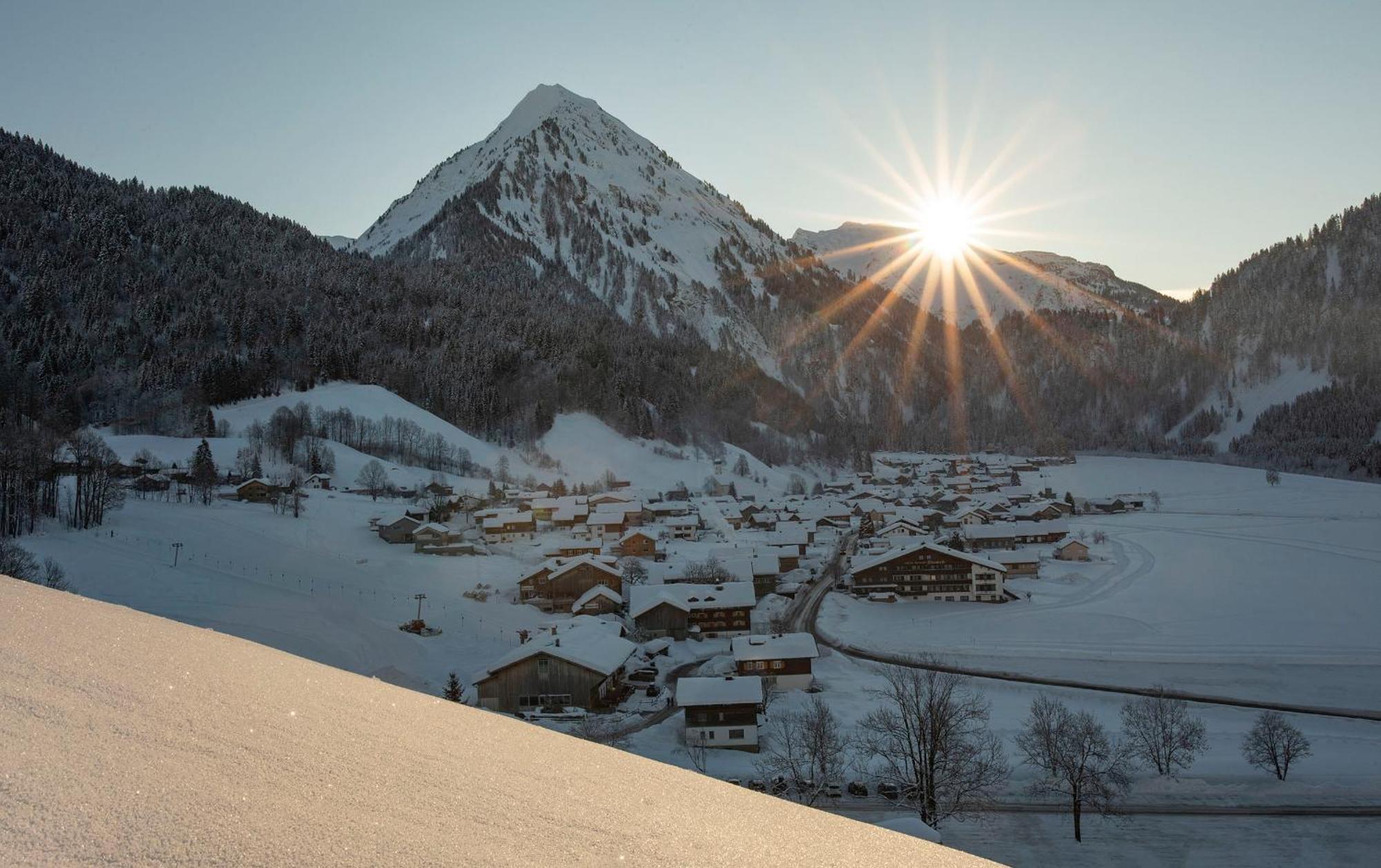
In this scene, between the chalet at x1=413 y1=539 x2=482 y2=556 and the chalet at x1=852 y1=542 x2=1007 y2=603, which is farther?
the chalet at x1=413 y1=539 x2=482 y2=556

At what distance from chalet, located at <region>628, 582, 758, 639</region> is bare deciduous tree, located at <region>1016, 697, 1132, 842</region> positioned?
1741 cm

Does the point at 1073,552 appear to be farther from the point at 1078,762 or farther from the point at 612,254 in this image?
the point at 612,254

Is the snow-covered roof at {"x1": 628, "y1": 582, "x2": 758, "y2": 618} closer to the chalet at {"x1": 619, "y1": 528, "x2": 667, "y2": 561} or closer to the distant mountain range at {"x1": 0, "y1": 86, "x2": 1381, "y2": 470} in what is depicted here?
the chalet at {"x1": 619, "y1": 528, "x2": 667, "y2": 561}

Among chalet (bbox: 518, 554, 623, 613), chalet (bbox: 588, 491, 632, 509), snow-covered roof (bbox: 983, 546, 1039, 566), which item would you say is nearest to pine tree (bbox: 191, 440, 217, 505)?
chalet (bbox: 518, 554, 623, 613)

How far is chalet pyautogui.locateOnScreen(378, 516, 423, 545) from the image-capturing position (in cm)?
4984

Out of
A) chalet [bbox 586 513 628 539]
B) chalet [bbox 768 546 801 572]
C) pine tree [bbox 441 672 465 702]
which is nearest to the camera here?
pine tree [bbox 441 672 465 702]

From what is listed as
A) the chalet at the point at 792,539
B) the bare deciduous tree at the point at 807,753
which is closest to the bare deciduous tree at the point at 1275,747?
the bare deciduous tree at the point at 807,753

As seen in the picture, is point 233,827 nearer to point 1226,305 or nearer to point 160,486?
point 160,486

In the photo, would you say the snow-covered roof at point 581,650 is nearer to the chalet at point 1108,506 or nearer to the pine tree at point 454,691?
the pine tree at point 454,691

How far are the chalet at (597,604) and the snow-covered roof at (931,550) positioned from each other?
1468cm

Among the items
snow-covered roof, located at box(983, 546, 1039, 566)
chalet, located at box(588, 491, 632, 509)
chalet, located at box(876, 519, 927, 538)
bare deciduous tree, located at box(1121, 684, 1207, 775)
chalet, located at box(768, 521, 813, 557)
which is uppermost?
chalet, located at box(588, 491, 632, 509)

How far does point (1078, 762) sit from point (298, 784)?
21176 mm

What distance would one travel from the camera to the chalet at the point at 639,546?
175 feet

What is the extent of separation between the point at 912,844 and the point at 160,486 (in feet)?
207
